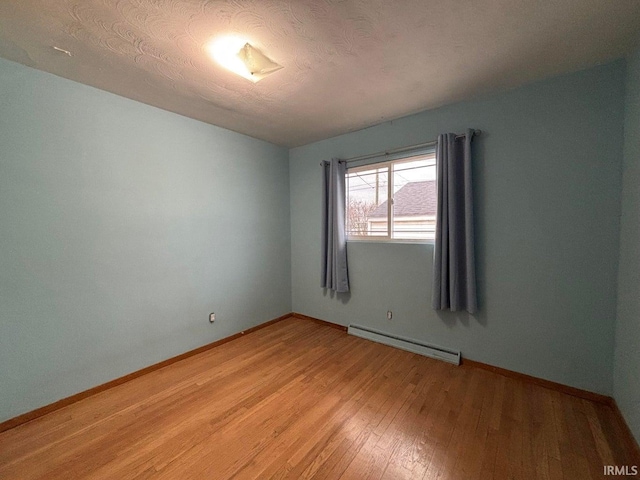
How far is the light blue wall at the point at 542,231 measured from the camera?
178 centimetres

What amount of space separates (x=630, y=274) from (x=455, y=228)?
1065 mm

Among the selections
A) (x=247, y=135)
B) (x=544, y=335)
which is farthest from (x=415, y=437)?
(x=247, y=135)

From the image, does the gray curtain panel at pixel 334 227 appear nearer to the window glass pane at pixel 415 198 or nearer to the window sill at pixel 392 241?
the window sill at pixel 392 241

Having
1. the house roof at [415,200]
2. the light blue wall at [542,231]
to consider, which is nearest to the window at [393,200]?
the house roof at [415,200]

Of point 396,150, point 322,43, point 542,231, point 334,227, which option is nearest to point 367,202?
point 334,227

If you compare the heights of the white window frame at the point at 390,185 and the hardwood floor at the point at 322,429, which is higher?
the white window frame at the point at 390,185

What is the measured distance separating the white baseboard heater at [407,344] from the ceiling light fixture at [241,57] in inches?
110

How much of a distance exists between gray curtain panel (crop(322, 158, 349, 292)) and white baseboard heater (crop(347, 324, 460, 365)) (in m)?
0.54

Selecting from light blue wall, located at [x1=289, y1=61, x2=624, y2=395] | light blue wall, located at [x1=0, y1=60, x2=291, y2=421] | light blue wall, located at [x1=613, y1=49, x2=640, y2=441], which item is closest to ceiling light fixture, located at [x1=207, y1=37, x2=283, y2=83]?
light blue wall, located at [x1=0, y1=60, x2=291, y2=421]

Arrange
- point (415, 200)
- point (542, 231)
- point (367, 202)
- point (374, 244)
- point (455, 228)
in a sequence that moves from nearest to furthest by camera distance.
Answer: point (542, 231) → point (455, 228) → point (415, 200) → point (374, 244) → point (367, 202)

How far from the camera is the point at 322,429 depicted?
1.60m

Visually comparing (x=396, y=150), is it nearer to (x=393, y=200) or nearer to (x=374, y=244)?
(x=393, y=200)

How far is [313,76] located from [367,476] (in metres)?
2.60

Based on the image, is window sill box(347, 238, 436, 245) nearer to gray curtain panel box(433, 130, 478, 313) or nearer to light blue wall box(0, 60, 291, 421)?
gray curtain panel box(433, 130, 478, 313)
